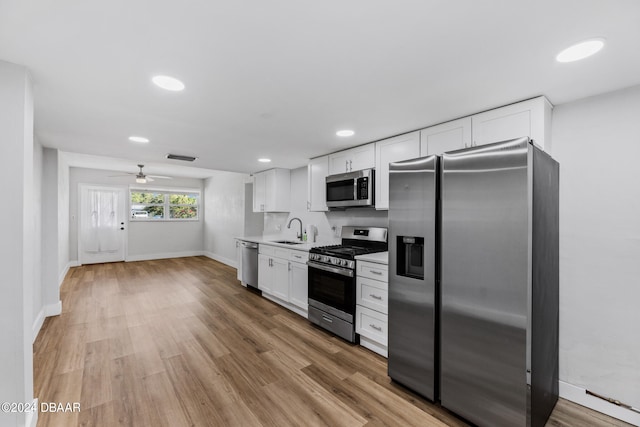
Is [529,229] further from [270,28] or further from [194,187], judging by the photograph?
[194,187]

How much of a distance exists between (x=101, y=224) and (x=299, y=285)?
644 centimetres

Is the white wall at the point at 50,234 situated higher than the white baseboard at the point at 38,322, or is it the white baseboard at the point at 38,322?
the white wall at the point at 50,234

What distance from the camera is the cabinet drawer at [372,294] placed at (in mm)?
2629

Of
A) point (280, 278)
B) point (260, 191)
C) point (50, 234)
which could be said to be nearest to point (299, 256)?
point (280, 278)

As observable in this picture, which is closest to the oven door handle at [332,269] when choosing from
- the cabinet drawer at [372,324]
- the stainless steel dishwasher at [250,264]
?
the cabinet drawer at [372,324]

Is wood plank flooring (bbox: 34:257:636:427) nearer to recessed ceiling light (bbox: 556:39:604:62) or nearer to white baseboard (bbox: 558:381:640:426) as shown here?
white baseboard (bbox: 558:381:640:426)

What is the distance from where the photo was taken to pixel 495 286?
5.49ft

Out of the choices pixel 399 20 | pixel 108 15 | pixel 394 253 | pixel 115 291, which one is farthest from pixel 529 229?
pixel 115 291

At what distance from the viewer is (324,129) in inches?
112

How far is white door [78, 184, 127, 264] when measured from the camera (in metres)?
6.90

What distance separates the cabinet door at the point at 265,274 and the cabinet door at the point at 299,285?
0.60 meters

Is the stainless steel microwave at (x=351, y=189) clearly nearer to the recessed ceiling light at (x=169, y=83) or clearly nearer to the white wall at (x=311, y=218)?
the white wall at (x=311, y=218)

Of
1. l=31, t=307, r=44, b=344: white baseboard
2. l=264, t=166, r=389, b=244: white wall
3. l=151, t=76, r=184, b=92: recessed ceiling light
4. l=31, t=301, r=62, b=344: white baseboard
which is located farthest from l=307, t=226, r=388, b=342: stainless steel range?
l=31, t=301, r=62, b=344: white baseboard

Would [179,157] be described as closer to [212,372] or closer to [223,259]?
[212,372]
